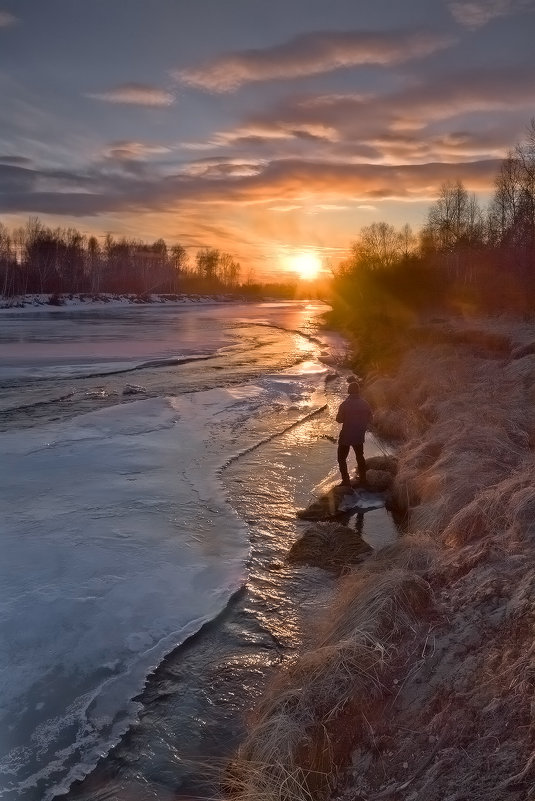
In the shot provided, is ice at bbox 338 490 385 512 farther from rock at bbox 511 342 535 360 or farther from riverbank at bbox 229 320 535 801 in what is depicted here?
rock at bbox 511 342 535 360

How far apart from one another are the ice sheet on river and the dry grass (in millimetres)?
1368

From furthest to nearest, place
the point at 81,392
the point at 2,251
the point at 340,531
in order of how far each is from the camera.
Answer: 1. the point at 2,251
2. the point at 81,392
3. the point at 340,531

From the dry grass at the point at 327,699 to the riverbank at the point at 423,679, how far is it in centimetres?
1

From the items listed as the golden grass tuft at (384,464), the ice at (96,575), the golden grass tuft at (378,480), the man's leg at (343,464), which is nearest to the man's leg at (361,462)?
the golden grass tuft at (378,480)

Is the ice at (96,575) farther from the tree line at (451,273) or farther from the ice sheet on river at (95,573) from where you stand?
the tree line at (451,273)

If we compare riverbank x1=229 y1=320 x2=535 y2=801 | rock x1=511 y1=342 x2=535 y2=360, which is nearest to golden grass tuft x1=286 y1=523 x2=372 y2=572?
riverbank x1=229 y1=320 x2=535 y2=801

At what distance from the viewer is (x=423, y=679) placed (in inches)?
192

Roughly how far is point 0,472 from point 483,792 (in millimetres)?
10485

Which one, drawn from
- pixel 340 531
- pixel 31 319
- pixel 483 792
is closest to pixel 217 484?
pixel 340 531

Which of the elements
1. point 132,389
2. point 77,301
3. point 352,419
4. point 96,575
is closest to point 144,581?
point 96,575

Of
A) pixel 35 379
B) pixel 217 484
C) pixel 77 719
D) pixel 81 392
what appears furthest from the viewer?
pixel 35 379

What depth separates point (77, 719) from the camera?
546cm

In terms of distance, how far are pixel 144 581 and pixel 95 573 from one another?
0.65 m

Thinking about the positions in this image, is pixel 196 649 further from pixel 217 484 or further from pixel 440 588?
pixel 217 484
